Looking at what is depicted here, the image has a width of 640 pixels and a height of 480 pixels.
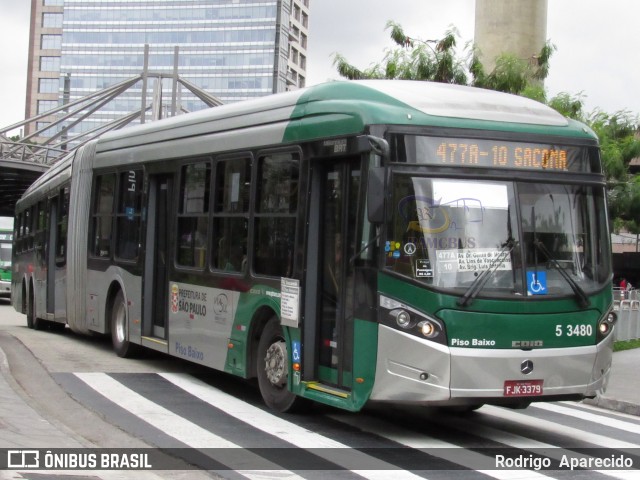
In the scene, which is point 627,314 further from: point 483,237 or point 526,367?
point 483,237

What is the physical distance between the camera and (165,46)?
149m

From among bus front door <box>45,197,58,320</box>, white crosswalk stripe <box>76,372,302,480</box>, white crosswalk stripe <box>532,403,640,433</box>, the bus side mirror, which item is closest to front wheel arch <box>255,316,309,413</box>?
white crosswalk stripe <box>76,372,302,480</box>

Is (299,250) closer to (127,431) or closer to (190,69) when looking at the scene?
(127,431)

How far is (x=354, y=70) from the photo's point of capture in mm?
23500

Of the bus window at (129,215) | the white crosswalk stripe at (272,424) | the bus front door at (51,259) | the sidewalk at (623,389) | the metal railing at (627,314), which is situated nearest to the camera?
the white crosswalk stripe at (272,424)

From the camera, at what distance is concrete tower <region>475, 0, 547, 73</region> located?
3472 cm

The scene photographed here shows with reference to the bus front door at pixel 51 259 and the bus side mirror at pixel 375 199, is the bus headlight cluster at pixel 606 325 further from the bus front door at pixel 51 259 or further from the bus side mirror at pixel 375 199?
the bus front door at pixel 51 259

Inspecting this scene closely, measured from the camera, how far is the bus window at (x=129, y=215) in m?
15.2

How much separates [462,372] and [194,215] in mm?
5150

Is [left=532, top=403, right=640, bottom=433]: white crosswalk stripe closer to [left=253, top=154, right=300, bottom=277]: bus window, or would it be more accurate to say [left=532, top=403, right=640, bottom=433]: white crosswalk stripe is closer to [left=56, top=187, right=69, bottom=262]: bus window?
[left=253, top=154, right=300, bottom=277]: bus window

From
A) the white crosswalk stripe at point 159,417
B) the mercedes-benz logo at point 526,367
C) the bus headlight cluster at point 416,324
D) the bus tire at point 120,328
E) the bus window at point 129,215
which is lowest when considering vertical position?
the white crosswalk stripe at point 159,417

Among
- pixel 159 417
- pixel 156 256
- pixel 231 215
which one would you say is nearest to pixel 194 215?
pixel 231 215

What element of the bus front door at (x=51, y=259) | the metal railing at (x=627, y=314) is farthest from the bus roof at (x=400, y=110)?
the metal railing at (x=627, y=314)

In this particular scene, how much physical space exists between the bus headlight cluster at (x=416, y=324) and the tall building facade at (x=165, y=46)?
440 feet
